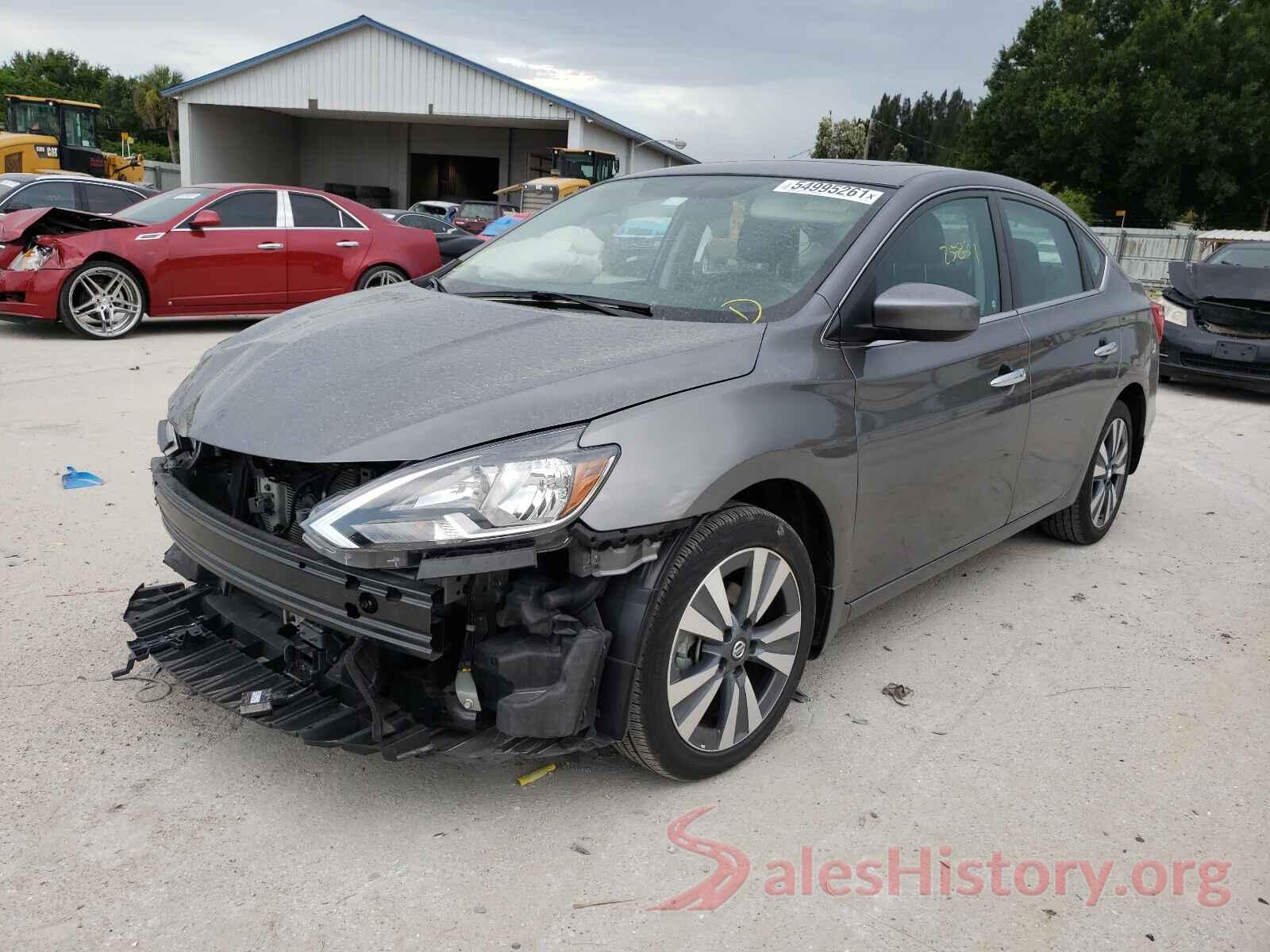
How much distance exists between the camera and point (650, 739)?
8.55 feet

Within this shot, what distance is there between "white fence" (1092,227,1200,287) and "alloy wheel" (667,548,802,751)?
30513 millimetres

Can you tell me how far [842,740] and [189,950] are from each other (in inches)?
72.4

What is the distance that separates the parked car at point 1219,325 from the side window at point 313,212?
8450 millimetres

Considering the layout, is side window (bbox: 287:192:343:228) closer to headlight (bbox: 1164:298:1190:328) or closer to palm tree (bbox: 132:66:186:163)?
headlight (bbox: 1164:298:1190:328)

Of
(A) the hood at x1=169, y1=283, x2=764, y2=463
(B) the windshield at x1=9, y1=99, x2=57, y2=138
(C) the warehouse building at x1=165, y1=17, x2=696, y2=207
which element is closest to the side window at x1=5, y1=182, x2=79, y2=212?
(A) the hood at x1=169, y1=283, x2=764, y2=463

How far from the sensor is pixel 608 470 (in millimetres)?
2410

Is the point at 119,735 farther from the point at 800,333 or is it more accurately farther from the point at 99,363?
the point at 99,363

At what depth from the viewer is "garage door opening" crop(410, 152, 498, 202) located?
42.0 meters

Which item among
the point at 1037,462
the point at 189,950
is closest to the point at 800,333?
the point at 1037,462

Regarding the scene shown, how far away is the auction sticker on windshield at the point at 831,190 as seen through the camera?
→ 11.2ft

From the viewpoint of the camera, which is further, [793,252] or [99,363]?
[99,363]

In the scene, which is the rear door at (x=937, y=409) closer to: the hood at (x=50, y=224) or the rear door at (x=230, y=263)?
the rear door at (x=230, y=263)

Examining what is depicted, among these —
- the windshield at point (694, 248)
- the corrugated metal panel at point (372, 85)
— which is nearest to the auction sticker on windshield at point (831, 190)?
the windshield at point (694, 248)

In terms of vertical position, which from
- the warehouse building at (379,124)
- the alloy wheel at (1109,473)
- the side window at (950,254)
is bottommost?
the alloy wheel at (1109,473)
